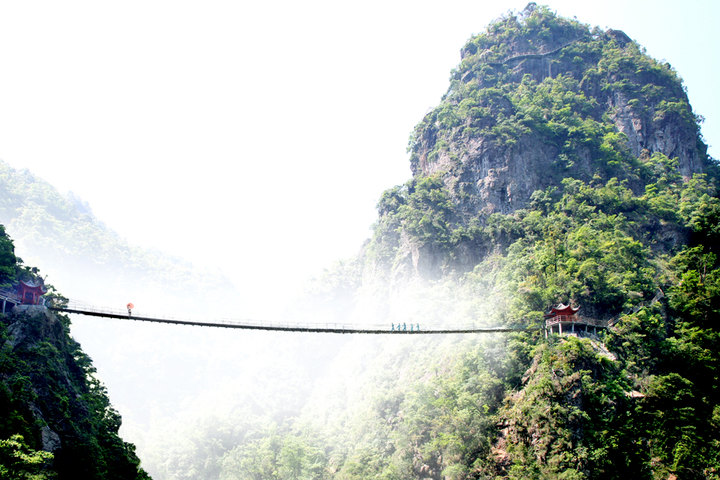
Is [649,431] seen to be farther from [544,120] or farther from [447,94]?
[447,94]

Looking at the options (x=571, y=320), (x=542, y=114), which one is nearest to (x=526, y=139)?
(x=542, y=114)

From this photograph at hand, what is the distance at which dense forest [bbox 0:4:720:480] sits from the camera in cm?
2280

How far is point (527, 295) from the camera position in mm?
29656

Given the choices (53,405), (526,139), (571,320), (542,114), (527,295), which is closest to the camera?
(53,405)

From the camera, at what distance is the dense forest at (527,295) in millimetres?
22797

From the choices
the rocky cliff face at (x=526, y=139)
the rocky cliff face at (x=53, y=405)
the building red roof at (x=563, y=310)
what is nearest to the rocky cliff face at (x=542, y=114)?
the rocky cliff face at (x=526, y=139)

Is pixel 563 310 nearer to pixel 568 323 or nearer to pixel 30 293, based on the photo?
pixel 568 323

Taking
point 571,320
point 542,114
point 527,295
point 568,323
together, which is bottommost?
point 568,323

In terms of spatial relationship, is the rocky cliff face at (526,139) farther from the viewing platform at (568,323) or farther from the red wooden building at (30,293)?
the red wooden building at (30,293)

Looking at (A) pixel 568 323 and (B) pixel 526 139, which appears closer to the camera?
(A) pixel 568 323

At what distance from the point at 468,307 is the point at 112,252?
75.3 meters

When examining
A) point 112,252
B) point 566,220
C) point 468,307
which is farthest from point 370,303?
point 112,252

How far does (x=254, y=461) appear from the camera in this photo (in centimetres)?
4050

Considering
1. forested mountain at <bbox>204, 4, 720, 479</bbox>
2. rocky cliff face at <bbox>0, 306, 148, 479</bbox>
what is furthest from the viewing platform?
rocky cliff face at <bbox>0, 306, 148, 479</bbox>
